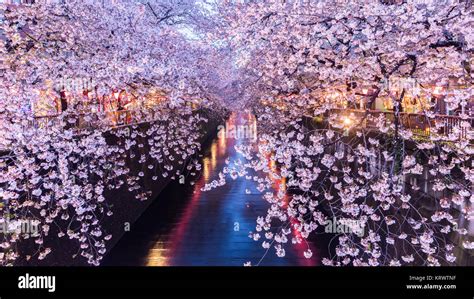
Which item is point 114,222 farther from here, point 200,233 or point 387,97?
point 387,97

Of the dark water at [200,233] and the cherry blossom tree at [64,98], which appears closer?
the cherry blossom tree at [64,98]

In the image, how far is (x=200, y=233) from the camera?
17891 mm

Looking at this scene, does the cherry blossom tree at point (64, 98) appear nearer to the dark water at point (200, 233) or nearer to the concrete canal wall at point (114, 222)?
the concrete canal wall at point (114, 222)

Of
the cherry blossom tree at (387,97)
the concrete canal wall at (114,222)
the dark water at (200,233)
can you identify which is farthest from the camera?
the dark water at (200,233)

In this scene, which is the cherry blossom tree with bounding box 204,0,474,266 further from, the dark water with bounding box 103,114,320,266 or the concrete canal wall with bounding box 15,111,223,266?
the concrete canal wall with bounding box 15,111,223,266

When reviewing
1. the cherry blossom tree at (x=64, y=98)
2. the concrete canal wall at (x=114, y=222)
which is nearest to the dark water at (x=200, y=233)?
the concrete canal wall at (x=114, y=222)

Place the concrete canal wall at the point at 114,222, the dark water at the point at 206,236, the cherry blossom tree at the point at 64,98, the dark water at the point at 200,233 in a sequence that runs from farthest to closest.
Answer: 1. the dark water at the point at 200,233
2. the dark water at the point at 206,236
3. the concrete canal wall at the point at 114,222
4. the cherry blossom tree at the point at 64,98

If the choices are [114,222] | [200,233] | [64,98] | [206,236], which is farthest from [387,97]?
[114,222]

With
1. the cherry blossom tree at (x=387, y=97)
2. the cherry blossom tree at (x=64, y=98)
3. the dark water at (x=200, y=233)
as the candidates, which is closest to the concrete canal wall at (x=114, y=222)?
the cherry blossom tree at (x=64, y=98)

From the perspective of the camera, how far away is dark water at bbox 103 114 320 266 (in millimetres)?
15055

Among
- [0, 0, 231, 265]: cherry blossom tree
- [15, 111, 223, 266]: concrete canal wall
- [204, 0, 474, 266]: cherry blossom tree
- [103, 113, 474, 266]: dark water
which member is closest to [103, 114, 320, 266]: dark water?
[103, 113, 474, 266]: dark water

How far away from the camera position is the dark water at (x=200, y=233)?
1505 centimetres

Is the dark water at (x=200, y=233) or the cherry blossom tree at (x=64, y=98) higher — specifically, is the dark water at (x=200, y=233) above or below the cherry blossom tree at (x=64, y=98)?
below

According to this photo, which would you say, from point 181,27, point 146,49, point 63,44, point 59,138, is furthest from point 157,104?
point 181,27
